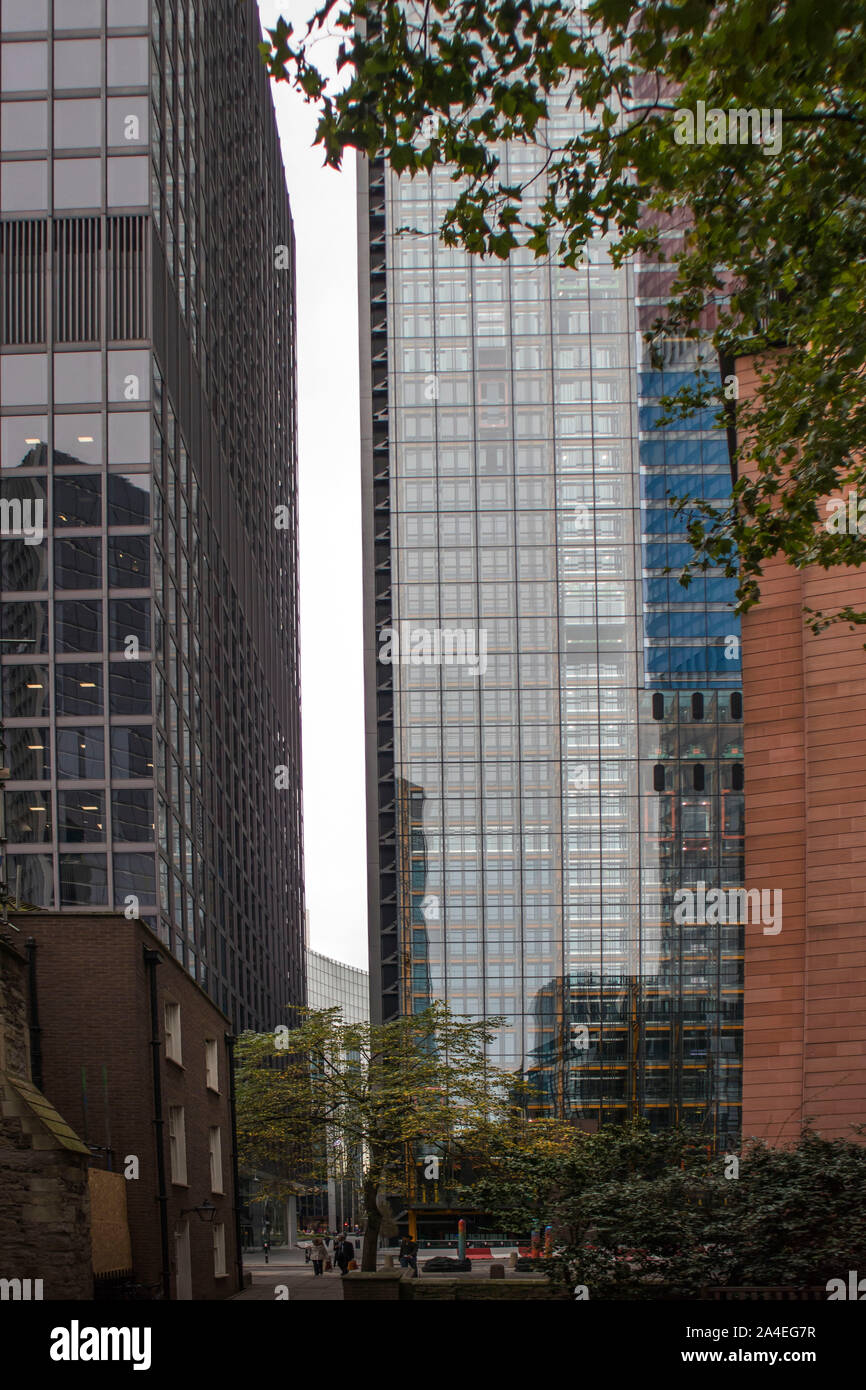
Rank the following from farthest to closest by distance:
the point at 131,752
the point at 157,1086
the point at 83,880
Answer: the point at 131,752
the point at 83,880
the point at 157,1086

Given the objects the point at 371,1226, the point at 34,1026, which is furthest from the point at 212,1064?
the point at 34,1026

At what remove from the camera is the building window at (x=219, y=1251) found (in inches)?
1156

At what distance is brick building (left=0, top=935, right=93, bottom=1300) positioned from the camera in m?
15.2

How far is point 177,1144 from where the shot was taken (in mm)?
24891

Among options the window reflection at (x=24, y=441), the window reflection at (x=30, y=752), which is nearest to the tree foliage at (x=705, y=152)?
the window reflection at (x=30, y=752)

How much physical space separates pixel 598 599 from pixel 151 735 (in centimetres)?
4235

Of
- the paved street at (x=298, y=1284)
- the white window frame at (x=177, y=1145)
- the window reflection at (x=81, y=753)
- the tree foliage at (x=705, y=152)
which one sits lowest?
the paved street at (x=298, y=1284)

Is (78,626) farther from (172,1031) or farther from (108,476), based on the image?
(172,1031)

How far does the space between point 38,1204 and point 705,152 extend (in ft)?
45.5

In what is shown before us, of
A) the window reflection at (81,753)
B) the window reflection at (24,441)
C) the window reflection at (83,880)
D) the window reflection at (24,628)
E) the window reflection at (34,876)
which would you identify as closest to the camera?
the window reflection at (34,876)

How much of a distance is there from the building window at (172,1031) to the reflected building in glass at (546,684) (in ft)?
194

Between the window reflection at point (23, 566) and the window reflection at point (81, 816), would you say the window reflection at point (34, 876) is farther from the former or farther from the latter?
the window reflection at point (23, 566)

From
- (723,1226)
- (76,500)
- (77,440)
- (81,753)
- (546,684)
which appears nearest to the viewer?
(723,1226)
